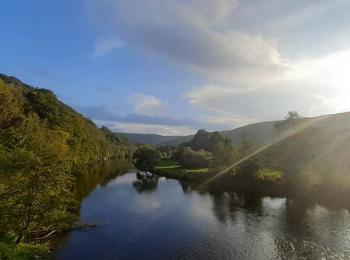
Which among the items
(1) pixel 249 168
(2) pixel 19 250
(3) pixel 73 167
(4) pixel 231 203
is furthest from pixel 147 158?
(2) pixel 19 250

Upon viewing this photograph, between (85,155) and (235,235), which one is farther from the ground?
(85,155)

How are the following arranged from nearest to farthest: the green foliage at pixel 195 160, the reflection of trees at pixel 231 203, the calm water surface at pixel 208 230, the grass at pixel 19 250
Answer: the grass at pixel 19 250 → the calm water surface at pixel 208 230 → the reflection of trees at pixel 231 203 → the green foliage at pixel 195 160

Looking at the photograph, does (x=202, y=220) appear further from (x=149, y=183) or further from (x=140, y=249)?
(x=149, y=183)

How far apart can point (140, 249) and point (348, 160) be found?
6867 cm

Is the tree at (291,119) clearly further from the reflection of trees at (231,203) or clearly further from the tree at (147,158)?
the tree at (147,158)

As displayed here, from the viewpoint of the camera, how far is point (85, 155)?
136000 millimetres

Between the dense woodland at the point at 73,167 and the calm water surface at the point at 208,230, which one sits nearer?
the dense woodland at the point at 73,167

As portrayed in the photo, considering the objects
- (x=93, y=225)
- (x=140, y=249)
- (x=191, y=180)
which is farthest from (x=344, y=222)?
(x=191, y=180)

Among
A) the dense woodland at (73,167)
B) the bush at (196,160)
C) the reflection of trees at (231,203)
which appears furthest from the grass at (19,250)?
the bush at (196,160)

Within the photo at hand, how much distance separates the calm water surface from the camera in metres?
39.1

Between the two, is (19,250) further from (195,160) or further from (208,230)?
(195,160)

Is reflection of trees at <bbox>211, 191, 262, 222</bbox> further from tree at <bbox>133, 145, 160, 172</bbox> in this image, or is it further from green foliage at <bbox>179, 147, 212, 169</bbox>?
tree at <bbox>133, 145, 160, 172</bbox>

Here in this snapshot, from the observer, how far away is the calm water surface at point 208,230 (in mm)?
39094

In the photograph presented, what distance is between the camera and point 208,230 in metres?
48.0
